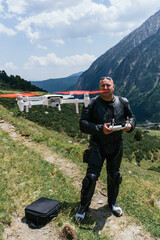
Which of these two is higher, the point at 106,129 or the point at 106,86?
the point at 106,86

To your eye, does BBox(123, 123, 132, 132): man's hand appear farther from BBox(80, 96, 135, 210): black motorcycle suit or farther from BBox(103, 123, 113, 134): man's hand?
BBox(103, 123, 113, 134): man's hand

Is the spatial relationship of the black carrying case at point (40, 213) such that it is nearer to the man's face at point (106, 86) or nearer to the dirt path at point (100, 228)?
the dirt path at point (100, 228)

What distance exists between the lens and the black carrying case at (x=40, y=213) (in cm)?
512

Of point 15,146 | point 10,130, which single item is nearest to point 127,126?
point 15,146

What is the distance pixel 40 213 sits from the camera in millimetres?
5156

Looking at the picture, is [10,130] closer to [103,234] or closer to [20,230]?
[20,230]

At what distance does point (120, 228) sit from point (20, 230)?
2746mm

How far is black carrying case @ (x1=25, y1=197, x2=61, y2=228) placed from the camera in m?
5.12

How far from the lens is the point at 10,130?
13.2 meters

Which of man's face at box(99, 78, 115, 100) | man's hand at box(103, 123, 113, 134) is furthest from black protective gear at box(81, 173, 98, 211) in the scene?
man's face at box(99, 78, 115, 100)

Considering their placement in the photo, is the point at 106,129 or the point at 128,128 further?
the point at 128,128

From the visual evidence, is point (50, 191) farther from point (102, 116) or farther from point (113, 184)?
point (102, 116)

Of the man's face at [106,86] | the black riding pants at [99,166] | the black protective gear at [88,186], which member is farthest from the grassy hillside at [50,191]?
the man's face at [106,86]

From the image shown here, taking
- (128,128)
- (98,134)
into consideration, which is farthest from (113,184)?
(128,128)
